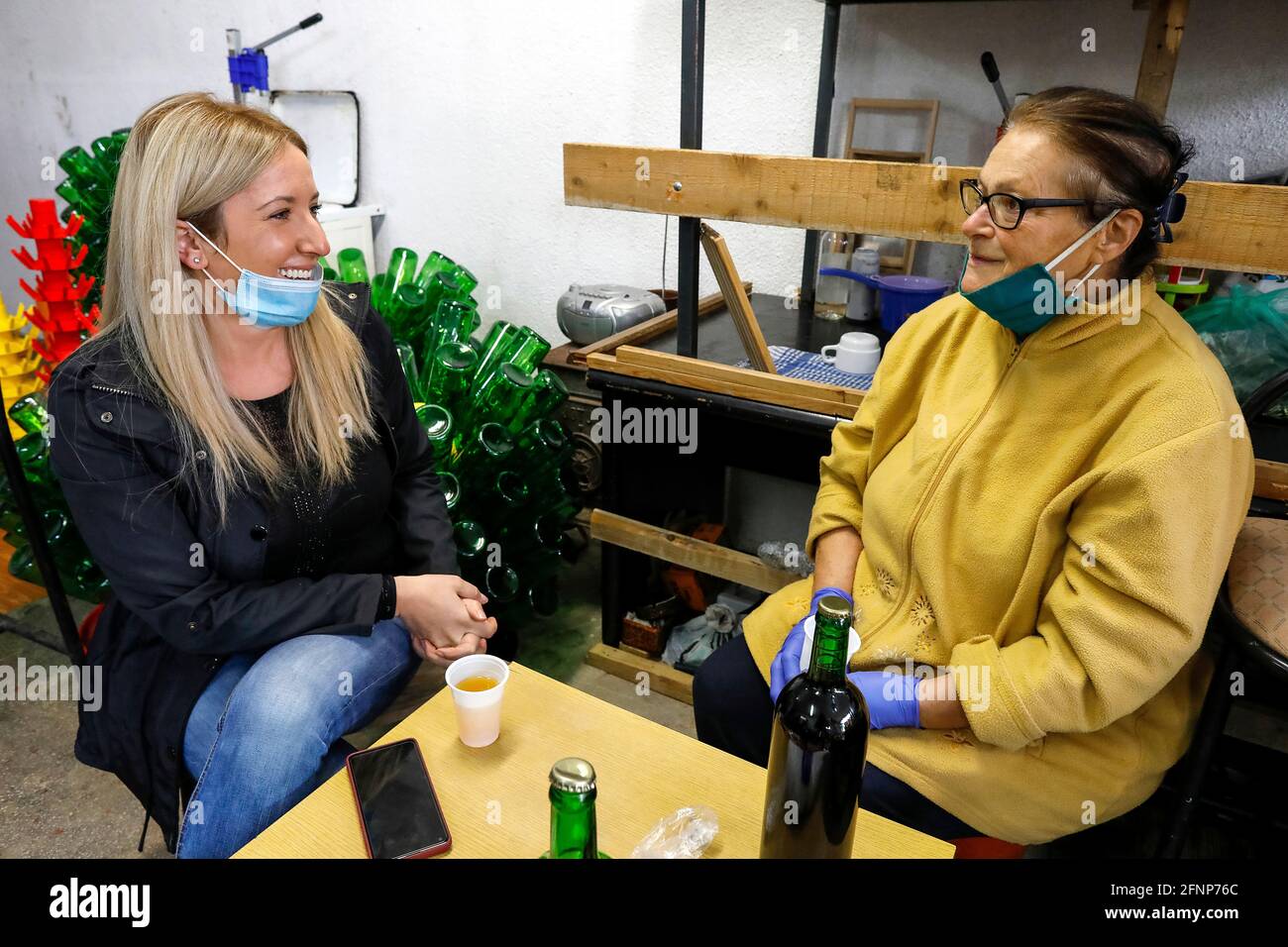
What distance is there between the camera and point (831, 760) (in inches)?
31.5

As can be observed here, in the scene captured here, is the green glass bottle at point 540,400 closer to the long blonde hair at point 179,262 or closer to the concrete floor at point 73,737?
the concrete floor at point 73,737

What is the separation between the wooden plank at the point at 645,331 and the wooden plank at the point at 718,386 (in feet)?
0.17

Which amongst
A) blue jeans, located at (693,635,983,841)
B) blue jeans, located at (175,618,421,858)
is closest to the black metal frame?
blue jeans, located at (693,635,983,841)

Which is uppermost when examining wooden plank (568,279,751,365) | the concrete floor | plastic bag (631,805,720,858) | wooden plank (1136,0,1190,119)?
wooden plank (1136,0,1190,119)

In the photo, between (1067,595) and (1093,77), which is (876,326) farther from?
(1067,595)

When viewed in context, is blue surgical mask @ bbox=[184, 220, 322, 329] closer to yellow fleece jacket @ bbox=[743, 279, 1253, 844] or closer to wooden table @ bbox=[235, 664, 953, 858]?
wooden table @ bbox=[235, 664, 953, 858]

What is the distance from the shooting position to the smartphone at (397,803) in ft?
3.13

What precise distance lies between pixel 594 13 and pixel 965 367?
6.14 feet

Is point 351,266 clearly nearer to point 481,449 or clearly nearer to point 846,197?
point 481,449

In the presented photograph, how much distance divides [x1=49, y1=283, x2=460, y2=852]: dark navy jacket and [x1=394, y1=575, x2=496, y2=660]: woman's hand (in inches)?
2.3

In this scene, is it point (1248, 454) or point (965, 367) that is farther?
point (965, 367)

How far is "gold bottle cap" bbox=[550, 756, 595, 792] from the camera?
2.23ft

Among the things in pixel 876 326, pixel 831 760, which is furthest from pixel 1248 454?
pixel 876 326

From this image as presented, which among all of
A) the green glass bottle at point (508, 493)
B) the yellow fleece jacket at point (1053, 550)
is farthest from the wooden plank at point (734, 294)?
the green glass bottle at point (508, 493)
